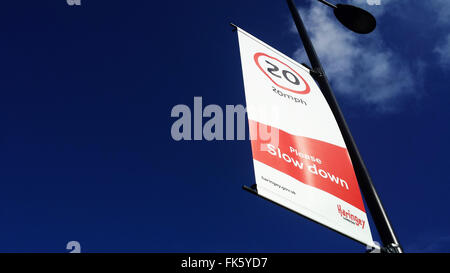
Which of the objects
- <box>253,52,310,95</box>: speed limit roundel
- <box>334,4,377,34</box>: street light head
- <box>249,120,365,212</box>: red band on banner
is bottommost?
<box>249,120,365,212</box>: red band on banner

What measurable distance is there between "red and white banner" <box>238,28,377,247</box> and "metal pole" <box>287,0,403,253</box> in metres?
0.11

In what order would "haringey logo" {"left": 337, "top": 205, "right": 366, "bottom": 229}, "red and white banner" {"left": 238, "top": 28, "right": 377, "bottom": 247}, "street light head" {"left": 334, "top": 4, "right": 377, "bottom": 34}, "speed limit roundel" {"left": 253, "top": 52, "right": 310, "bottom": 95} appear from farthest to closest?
"street light head" {"left": 334, "top": 4, "right": 377, "bottom": 34} < "speed limit roundel" {"left": 253, "top": 52, "right": 310, "bottom": 95} < "haringey logo" {"left": 337, "top": 205, "right": 366, "bottom": 229} < "red and white banner" {"left": 238, "top": 28, "right": 377, "bottom": 247}

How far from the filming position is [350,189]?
4.34 metres

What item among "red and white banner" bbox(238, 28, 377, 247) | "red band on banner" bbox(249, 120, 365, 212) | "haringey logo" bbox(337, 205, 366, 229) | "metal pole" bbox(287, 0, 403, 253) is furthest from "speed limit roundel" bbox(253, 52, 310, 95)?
"haringey logo" bbox(337, 205, 366, 229)

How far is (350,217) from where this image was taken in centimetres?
403

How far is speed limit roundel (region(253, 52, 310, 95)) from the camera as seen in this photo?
4.75 m

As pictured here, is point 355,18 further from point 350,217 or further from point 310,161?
point 350,217

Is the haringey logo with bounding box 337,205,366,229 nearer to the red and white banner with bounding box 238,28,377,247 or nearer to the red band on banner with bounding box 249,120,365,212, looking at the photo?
the red and white banner with bounding box 238,28,377,247

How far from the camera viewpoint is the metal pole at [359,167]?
4.12 meters

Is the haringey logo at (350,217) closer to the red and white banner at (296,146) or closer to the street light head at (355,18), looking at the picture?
the red and white banner at (296,146)

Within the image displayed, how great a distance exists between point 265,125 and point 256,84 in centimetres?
64

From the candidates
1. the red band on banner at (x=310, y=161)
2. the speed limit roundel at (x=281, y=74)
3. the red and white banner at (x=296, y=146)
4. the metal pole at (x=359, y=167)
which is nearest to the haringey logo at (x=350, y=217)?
the red and white banner at (x=296, y=146)
